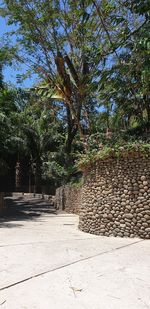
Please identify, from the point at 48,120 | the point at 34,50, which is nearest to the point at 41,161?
the point at 48,120

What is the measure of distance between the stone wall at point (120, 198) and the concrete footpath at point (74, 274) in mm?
852

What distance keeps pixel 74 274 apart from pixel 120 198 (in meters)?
5.65

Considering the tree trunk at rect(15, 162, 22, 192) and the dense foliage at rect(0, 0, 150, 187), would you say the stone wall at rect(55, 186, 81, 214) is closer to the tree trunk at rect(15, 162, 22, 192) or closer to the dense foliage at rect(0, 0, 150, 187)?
the dense foliage at rect(0, 0, 150, 187)

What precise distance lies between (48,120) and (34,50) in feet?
27.1

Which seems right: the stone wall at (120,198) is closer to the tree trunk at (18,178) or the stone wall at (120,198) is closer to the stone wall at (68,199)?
the stone wall at (68,199)

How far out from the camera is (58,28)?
24.5 m

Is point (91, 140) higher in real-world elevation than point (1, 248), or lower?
higher

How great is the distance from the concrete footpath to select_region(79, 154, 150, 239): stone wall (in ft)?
2.80

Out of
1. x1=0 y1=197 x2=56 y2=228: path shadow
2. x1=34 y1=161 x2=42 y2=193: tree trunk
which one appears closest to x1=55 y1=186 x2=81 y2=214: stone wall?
x1=0 y1=197 x2=56 y2=228: path shadow

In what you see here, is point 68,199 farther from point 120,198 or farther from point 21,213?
point 120,198

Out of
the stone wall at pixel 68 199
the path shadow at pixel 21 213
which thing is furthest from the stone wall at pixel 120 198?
the stone wall at pixel 68 199

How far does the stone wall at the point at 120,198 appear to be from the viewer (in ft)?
39.8

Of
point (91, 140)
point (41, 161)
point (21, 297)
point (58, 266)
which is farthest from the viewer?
point (41, 161)

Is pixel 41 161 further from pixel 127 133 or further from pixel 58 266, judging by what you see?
pixel 58 266
